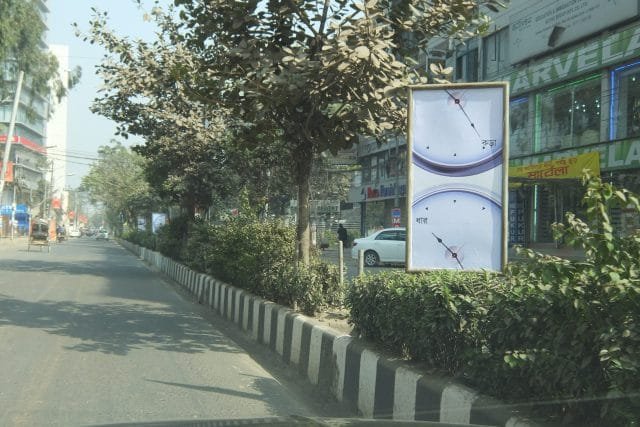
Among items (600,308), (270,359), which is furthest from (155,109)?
(600,308)

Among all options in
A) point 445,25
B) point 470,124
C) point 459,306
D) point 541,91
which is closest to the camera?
point 459,306

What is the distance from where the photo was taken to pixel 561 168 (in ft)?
70.4

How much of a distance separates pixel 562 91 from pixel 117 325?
60.2 feet

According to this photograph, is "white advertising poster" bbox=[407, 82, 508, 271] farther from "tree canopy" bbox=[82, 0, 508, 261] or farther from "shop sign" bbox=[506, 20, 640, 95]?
"shop sign" bbox=[506, 20, 640, 95]

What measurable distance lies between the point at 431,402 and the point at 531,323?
931mm

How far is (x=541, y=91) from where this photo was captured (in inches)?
932

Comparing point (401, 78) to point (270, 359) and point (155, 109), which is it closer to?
point (270, 359)

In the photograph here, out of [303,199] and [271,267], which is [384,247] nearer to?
[271,267]

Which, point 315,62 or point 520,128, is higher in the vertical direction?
point 520,128

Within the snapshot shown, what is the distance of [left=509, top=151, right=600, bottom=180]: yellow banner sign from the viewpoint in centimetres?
1981

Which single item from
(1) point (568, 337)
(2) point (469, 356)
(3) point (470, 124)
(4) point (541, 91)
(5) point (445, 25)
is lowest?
(2) point (469, 356)

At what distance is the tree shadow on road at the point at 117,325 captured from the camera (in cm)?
812

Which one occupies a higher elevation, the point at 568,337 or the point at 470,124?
the point at 470,124

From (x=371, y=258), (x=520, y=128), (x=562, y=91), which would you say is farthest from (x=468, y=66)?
(x=371, y=258)
